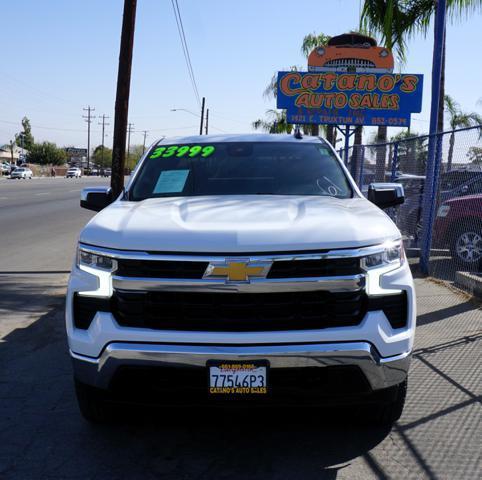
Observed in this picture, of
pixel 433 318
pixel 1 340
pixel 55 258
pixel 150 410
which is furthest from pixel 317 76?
pixel 150 410

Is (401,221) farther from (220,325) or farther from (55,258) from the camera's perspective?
(220,325)

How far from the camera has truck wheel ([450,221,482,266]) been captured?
10.7m

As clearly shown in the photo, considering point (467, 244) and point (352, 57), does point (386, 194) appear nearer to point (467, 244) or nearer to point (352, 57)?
point (467, 244)

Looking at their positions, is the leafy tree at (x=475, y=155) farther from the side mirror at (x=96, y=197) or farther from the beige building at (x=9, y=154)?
the beige building at (x=9, y=154)

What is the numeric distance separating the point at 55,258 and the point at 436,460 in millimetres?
9132

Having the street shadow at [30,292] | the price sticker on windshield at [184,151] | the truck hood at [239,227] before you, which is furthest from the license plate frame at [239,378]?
→ the street shadow at [30,292]

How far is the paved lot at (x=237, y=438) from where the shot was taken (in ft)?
11.5

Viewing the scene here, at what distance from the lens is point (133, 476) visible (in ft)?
11.2

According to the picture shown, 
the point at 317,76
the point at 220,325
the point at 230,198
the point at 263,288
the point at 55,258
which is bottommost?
the point at 55,258

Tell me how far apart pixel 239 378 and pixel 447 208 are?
832cm

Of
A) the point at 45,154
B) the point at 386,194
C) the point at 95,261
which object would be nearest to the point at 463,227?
the point at 386,194

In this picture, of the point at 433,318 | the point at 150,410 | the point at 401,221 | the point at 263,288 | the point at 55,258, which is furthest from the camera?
the point at 401,221

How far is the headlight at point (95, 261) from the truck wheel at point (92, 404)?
697mm

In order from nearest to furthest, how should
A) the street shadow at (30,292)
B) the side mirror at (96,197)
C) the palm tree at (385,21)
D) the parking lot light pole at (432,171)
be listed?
the side mirror at (96,197) → the street shadow at (30,292) → the parking lot light pole at (432,171) → the palm tree at (385,21)
